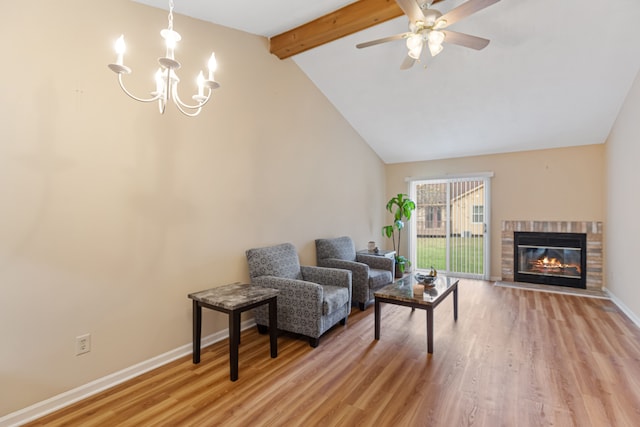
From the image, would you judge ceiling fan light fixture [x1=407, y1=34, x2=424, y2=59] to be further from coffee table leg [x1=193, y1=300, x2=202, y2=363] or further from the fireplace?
the fireplace

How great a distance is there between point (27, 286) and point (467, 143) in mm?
5869

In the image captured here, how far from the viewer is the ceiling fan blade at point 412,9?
2.20 meters

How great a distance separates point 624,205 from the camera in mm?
3895

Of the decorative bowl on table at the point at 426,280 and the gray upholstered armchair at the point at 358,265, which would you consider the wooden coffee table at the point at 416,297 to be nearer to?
the decorative bowl on table at the point at 426,280

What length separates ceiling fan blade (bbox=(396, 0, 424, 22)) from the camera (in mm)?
2195

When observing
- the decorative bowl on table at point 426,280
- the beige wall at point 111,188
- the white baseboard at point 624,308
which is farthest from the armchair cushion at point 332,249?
the white baseboard at point 624,308

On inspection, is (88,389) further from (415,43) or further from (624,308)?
(624,308)

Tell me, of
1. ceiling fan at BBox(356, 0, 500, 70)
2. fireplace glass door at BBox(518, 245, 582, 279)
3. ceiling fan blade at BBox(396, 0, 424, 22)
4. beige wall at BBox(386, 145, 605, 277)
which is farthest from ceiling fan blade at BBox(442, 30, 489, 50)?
fireplace glass door at BBox(518, 245, 582, 279)

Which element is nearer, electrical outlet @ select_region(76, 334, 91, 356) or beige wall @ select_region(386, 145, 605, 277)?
electrical outlet @ select_region(76, 334, 91, 356)

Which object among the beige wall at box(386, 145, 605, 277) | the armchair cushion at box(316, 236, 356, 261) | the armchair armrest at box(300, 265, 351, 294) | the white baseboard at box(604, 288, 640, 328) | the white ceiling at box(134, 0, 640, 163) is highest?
the white ceiling at box(134, 0, 640, 163)

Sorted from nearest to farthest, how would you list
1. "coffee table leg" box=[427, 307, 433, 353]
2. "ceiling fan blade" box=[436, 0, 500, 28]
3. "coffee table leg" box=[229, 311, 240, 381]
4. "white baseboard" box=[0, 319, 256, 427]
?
"white baseboard" box=[0, 319, 256, 427]
"ceiling fan blade" box=[436, 0, 500, 28]
"coffee table leg" box=[229, 311, 240, 381]
"coffee table leg" box=[427, 307, 433, 353]

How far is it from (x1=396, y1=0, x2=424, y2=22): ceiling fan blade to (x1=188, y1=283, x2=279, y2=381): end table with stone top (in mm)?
2464

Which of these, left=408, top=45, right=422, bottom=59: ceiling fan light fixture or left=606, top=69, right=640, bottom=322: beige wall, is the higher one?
left=408, top=45, right=422, bottom=59: ceiling fan light fixture

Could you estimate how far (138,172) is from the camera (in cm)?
246
